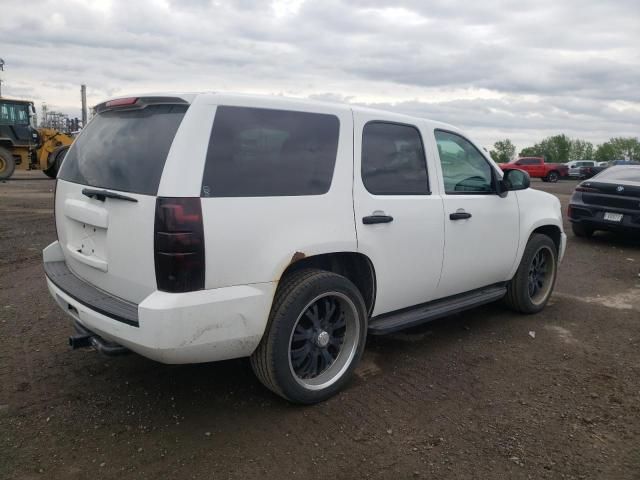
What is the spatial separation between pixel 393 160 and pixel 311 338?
4.51ft

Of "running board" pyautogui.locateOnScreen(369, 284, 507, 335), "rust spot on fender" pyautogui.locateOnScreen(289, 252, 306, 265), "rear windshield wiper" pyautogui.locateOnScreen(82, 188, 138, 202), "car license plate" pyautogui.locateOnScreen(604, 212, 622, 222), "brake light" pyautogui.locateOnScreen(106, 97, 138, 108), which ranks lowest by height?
"running board" pyautogui.locateOnScreen(369, 284, 507, 335)

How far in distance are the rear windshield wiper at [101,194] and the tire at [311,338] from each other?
3.20ft

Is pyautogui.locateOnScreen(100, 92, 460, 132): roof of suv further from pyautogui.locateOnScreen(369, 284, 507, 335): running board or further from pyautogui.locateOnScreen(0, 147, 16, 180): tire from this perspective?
pyautogui.locateOnScreen(0, 147, 16, 180): tire

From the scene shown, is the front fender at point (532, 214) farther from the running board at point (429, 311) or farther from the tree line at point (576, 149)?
the tree line at point (576, 149)

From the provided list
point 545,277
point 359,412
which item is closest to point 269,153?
point 359,412

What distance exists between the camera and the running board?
Answer: 381 centimetres

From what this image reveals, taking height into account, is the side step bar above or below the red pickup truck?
below

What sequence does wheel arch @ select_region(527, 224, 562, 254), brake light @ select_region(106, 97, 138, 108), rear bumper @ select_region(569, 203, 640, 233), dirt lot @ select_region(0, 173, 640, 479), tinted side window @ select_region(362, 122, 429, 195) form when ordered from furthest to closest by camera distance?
rear bumper @ select_region(569, 203, 640, 233) < wheel arch @ select_region(527, 224, 562, 254) < tinted side window @ select_region(362, 122, 429, 195) < brake light @ select_region(106, 97, 138, 108) < dirt lot @ select_region(0, 173, 640, 479)

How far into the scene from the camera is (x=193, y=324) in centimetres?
275

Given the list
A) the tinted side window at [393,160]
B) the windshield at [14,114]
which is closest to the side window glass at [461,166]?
the tinted side window at [393,160]

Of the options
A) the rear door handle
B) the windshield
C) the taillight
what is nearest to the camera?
the taillight

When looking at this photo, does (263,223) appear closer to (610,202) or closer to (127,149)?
(127,149)

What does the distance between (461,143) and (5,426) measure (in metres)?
3.78

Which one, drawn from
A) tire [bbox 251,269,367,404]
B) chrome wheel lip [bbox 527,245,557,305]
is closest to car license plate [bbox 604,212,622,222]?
chrome wheel lip [bbox 527,245,557,305]
